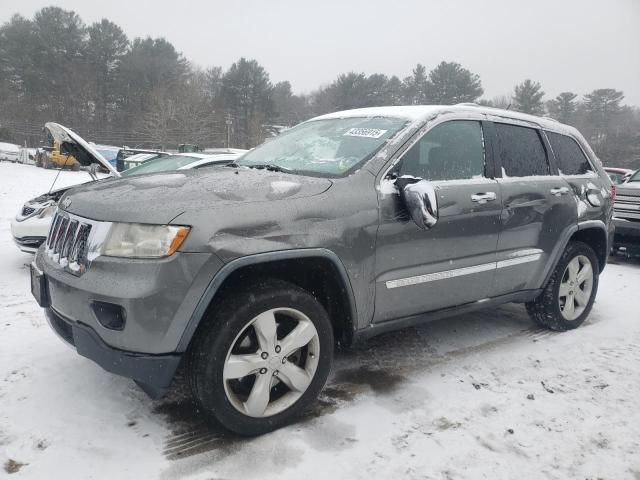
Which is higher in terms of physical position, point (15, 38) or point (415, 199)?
point (15, 38)

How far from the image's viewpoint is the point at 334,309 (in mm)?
2781

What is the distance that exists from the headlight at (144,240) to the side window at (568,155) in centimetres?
328

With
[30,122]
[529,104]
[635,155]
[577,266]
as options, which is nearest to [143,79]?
[30,122]

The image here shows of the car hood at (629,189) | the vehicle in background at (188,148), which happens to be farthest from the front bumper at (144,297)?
the vehicle in background at (188,148)

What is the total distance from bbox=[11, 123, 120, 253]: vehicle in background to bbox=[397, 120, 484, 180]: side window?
3.11 metres

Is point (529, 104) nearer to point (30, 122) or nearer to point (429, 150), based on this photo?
point (30, 122)

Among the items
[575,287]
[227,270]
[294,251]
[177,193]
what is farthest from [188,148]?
[227,270]

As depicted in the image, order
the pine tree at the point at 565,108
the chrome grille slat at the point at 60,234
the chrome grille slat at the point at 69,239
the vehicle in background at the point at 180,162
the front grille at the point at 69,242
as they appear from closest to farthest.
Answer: the front grille at the point at 69,242
the chrome grille slat at the point at 69,239
the chrome grille slat at the point at 60,234
the vehicle in background at the point at 180,162
the pine tree at the point at 565,108

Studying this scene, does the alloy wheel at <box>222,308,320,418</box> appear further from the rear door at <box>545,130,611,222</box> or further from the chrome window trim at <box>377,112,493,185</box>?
the rear door at <box>545,130,611,222</box>

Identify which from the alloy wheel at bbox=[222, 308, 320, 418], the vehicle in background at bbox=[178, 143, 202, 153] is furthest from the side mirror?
the vehicle in background at bbox=[178, 143, 202, 153]

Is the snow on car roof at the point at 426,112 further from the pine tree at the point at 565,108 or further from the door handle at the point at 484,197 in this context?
the pine tree at the point at 565,108

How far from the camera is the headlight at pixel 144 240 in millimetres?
2137

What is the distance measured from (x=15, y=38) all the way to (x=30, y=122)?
9.36m

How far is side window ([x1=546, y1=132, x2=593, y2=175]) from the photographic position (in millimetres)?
4074
